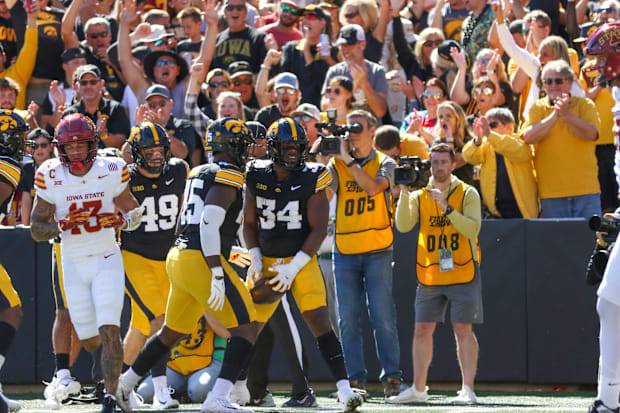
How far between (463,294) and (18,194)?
411 cm

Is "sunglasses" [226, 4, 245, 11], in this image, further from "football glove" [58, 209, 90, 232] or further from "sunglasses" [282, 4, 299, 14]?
"football glove" [58, 209, 90, 232]

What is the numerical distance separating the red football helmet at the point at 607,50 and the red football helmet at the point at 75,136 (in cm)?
304

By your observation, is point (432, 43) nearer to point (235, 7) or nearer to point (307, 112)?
point (235, 7)

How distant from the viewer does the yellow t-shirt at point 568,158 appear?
8.89m

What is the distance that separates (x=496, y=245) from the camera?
8914 millimetres

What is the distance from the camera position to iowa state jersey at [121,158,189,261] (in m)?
7.67

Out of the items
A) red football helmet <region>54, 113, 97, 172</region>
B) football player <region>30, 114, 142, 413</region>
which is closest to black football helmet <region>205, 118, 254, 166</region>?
football player <region>30, 114, 142, 413</region>

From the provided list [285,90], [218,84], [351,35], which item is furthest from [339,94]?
[218,84]

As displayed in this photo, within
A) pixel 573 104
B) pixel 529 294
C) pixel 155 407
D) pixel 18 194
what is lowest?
pixel 155 407

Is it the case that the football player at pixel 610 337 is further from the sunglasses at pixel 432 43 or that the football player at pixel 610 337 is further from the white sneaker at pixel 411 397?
the sunglasses at pixel 432 43

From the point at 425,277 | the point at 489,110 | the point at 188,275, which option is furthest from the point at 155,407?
the point at 489,110

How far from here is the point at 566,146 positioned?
8945 millimetres

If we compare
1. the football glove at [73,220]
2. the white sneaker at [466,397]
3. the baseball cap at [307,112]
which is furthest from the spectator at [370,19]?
the football glove at [73,220]

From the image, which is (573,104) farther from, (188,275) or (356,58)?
(188,275)
